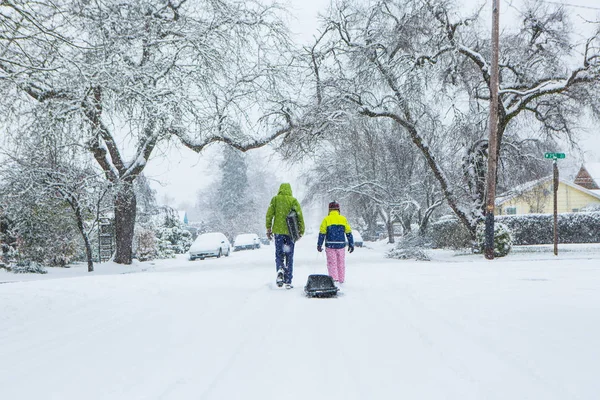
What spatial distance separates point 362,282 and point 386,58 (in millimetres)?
10685

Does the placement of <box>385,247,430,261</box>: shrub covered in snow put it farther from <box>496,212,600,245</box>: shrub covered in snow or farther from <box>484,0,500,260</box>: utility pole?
<box>496,212,600,245</box>: shrub covered in snow

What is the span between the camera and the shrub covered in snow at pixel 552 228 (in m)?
23.4

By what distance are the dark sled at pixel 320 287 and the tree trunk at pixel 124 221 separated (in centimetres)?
1110

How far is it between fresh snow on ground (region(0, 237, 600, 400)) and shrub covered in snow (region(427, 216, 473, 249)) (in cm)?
1437

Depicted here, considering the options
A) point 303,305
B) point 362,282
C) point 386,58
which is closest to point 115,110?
point 303,305

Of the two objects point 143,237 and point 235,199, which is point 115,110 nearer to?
point 143,237

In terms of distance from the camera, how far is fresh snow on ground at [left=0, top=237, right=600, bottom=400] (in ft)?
10.9

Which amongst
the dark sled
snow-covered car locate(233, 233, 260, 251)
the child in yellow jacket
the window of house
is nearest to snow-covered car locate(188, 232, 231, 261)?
snow-covered car locate(233, 233, 260, 251)

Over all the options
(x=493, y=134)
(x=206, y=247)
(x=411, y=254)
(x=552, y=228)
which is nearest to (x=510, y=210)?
(x=552, y=228)

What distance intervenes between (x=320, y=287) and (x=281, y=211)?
5.80ft

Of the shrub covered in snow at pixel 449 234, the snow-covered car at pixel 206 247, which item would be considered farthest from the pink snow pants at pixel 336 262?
the snow-covered car at pixel 206 247

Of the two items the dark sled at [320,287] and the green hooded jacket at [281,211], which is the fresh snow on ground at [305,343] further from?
the green hooded jacket at [281,211]

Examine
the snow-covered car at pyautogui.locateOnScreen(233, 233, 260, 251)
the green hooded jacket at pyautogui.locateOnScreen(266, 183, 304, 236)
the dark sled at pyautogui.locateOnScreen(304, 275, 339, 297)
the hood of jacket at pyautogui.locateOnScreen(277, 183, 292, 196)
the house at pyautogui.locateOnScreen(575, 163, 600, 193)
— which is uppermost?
the house at pyautogui.locateOnScreen(575, 163, 600, 193)

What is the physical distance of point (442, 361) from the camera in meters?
3.84
